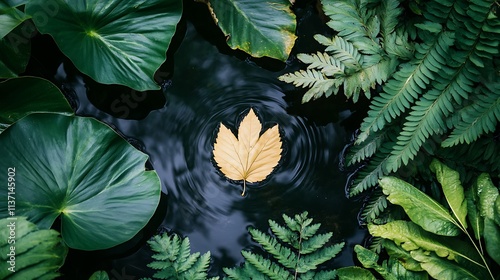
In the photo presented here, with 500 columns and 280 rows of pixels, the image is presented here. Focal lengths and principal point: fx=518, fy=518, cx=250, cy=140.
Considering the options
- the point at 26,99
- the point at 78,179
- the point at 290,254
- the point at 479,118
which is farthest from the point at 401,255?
the point at 26,99

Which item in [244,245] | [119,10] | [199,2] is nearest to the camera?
[119,10]

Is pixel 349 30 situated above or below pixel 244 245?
above

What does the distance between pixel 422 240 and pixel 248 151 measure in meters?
0.78

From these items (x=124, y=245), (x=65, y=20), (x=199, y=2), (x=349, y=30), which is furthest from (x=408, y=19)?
(x=124, y=245)

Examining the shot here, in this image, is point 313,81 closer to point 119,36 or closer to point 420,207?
point 420,207

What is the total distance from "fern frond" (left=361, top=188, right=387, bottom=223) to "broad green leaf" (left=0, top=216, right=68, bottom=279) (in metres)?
1.21

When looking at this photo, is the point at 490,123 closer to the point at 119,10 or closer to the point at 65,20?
the point at 119,10

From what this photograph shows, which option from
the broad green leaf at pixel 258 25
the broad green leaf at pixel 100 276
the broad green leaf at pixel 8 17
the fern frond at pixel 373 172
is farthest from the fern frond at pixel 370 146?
the broad green leaf at pixel 8 17

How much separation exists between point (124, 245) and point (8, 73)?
0.84 m

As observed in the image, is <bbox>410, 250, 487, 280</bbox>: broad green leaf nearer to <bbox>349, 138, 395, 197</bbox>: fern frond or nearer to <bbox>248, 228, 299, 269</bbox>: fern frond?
<bbox>349, 138, 395, 197</bbox>: fern frond

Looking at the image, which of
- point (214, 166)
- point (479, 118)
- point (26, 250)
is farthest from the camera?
point (214, 166)

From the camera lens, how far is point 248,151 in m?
2.21

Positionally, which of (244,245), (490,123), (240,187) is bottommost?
(244,245)

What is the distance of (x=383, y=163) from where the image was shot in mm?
Result: 2115
